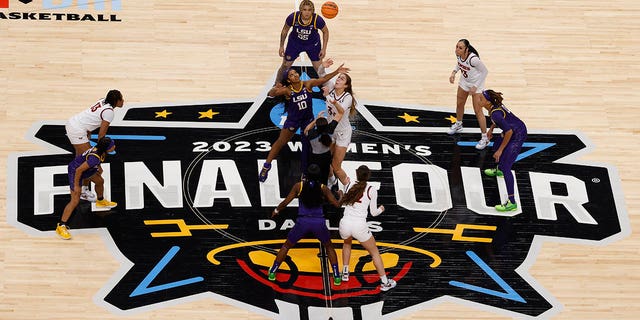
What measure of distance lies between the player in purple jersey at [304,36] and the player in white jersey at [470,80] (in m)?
2.11

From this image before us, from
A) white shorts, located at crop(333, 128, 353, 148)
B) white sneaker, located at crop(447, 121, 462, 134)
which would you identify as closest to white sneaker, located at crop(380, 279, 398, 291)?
white shorts, located at crop(333, 128, 353, 148)

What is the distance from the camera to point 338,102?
14.5m

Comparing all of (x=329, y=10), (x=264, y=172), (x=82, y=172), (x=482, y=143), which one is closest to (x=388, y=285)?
(x=264, y=172)

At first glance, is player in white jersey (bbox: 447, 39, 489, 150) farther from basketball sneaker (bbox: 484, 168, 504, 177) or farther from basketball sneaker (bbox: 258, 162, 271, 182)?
basketball sneaker (bbox: 258, 162, 271, 182)

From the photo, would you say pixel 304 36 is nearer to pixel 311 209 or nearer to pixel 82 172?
pixel 311 209

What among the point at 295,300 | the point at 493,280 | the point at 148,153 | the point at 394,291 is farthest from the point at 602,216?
the point at 148,153

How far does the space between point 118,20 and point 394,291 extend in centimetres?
735

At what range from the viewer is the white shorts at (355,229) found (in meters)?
13.0

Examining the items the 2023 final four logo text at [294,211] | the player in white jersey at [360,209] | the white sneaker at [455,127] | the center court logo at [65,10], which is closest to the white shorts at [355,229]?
the player in white jersey at [360,209]

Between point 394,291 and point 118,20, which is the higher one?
point 118,20

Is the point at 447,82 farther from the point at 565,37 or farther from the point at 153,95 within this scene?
the point at 153,95

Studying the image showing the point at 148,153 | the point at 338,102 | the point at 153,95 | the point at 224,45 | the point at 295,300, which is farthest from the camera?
the point at 224,45

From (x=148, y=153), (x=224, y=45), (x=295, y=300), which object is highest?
(x=224, y=45)

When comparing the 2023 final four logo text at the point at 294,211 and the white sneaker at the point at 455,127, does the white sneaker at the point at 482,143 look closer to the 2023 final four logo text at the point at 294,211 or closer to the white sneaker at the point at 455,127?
the 2023 final four logo text at the point at 294,211
